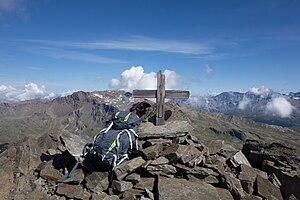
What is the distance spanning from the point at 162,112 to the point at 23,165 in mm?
8609

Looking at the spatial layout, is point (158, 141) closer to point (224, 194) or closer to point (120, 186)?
point (120, 186)

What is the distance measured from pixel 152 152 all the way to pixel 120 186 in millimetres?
2160

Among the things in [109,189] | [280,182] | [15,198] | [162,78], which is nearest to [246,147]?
[280,182]

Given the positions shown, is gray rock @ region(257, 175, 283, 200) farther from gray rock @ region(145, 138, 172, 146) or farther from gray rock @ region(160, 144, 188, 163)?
gray rock @ region(145, 138, 172, 146)

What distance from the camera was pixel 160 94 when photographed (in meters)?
16.1

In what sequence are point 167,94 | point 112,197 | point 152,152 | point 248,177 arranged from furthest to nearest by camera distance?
1. point 167,94
2. point 248,177
3. point 152,152
4. point 112,197

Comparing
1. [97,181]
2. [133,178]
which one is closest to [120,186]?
[133,178]

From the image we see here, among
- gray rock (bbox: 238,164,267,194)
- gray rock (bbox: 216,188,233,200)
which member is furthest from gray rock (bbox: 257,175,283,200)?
gray rock (bbox: 216,188,233,200)

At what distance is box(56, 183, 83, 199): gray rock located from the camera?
38.2 ft

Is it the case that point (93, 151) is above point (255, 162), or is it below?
above

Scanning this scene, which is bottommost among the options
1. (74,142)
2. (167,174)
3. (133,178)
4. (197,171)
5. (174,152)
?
(133,178)

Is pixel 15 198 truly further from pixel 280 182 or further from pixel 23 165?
pixel 280 182

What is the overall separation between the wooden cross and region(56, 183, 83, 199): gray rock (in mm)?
5844

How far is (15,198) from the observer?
39.2 feet
